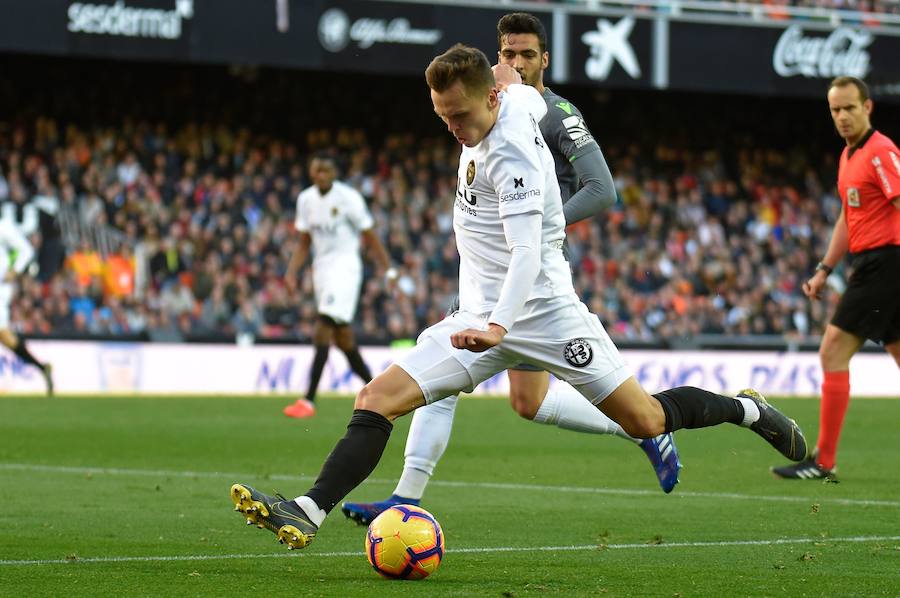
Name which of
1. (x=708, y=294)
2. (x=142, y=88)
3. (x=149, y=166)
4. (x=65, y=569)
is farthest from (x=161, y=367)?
(x=65, y=569)

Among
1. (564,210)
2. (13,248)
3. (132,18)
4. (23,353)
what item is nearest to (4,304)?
(23,353)

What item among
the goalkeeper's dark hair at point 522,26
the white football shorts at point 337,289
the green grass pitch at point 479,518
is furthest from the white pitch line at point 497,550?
the white football shorts at point 337,289

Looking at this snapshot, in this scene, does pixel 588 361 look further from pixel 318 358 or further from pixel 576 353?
pixel 318 358

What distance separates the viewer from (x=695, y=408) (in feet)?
20.3

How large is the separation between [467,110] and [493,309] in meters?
0.75

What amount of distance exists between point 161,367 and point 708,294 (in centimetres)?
1102

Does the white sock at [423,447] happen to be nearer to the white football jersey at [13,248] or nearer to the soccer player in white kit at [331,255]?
the soccer player in white kit at [331,255]

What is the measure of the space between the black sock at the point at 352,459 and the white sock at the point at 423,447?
1035 mm

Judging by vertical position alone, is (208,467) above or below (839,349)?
below

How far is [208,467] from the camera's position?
32.2 feet

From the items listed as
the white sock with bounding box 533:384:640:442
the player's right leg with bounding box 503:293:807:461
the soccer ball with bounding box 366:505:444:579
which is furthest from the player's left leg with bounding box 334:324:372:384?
the soccer ball with bounding box 366:505:444:579

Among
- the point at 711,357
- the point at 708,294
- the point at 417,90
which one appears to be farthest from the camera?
the point at 417,90

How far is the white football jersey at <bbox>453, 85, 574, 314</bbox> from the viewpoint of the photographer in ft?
17.8

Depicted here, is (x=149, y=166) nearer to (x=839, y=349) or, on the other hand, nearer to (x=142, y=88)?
(x=142, y=88)
